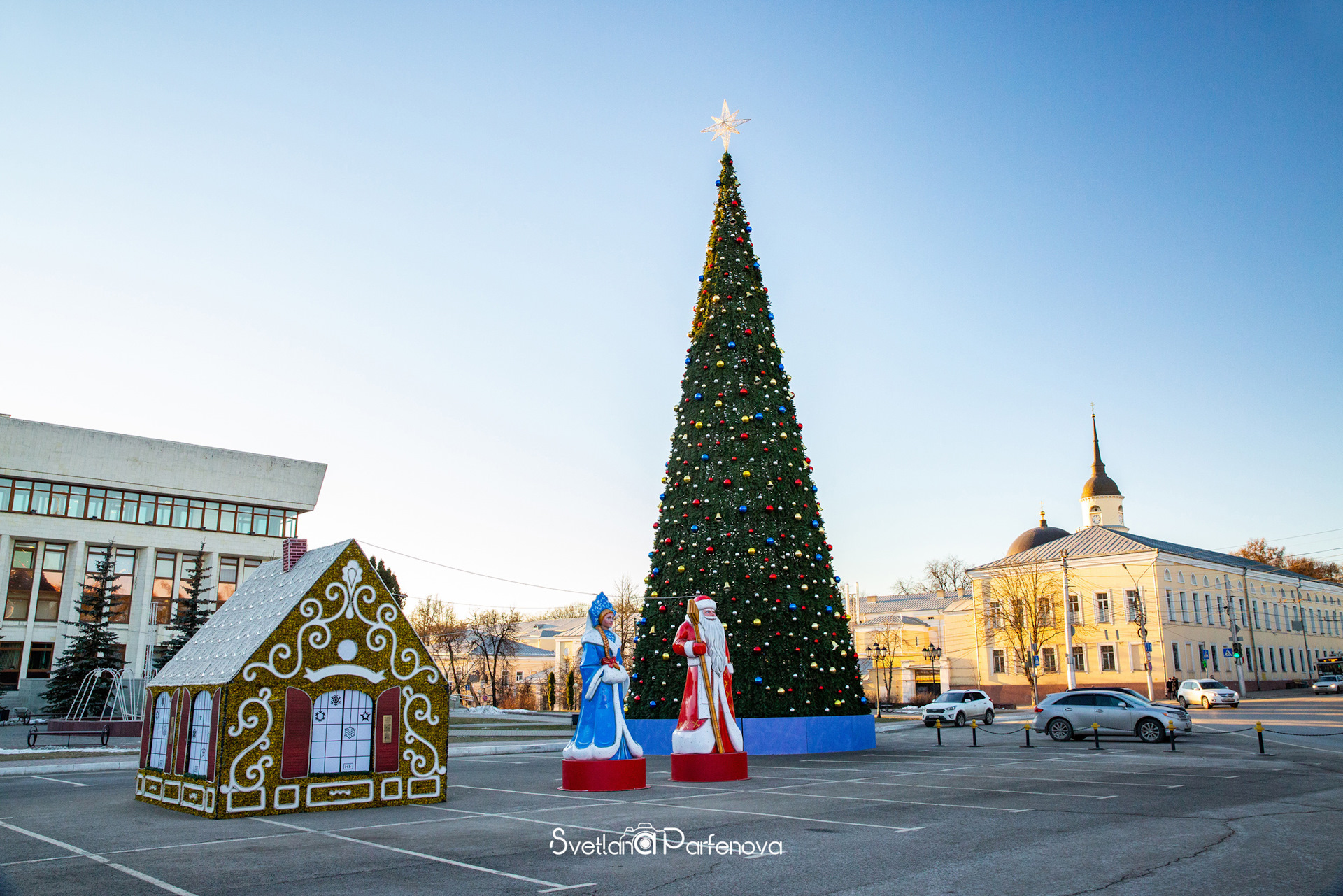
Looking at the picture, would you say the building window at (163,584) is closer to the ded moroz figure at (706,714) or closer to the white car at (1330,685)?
the ded moroz figure at (706,714)

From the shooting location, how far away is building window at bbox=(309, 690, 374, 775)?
35.0ft

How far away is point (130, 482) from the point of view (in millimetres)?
51312

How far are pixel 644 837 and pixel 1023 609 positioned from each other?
186 feet

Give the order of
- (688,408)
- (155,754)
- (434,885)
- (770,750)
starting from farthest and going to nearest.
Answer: (688,408) → (770,750) → (155,754) → (434,885)

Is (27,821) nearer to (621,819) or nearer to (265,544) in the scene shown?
(621,819)

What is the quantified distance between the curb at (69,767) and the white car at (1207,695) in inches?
1777

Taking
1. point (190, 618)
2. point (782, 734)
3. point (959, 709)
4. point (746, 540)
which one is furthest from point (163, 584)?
point (782, 734)

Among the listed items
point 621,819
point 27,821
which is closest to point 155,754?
point 27,821

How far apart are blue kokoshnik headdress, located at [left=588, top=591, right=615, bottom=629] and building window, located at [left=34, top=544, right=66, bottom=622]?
49.5 metres

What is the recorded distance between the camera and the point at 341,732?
1081cm

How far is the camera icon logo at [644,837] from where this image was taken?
822 centimetres

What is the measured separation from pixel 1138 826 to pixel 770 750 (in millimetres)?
10780

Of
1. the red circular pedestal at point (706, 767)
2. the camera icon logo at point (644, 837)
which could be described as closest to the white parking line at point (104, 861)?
the camera icon logo at point (644, 837)

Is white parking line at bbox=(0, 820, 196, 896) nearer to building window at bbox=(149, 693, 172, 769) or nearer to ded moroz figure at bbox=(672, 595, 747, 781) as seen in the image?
building window at bbox=(149, 693, 172, 769)
